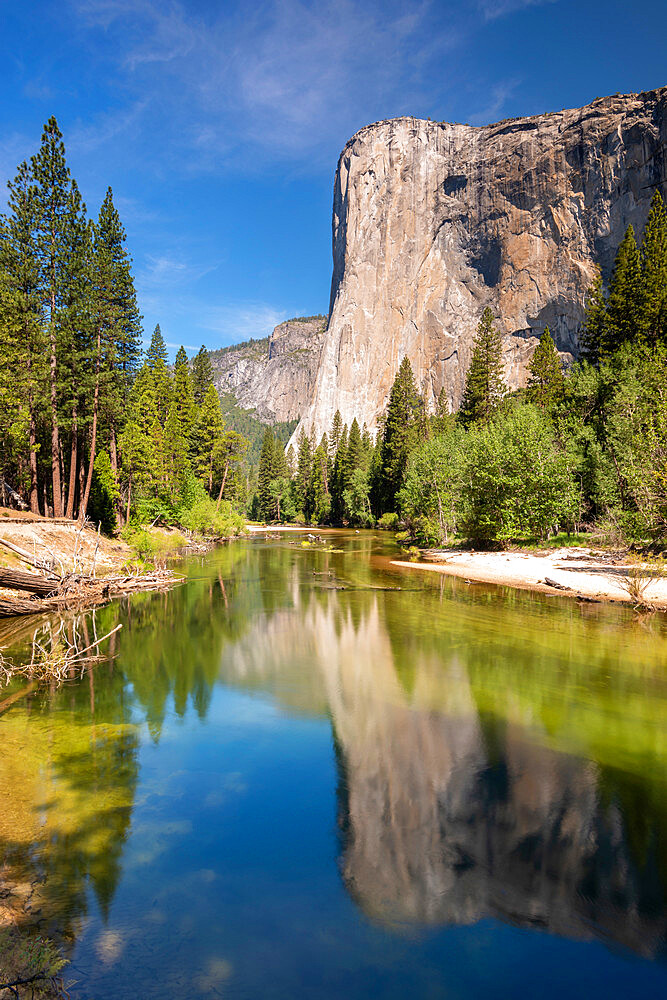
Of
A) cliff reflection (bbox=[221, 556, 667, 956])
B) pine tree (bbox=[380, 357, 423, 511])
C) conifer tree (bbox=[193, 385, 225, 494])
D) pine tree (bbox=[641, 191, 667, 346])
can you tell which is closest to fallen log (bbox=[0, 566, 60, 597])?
cliff reflection (bbox=[221, 556, 667, 956])

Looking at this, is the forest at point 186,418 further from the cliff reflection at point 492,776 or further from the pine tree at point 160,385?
the cliff reflection at point 492,776

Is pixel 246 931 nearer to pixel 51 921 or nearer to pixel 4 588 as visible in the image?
pixel 51 921

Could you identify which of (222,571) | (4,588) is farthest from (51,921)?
(222,571)

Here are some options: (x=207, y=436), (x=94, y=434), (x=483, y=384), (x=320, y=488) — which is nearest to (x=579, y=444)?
(x=483, y=384)

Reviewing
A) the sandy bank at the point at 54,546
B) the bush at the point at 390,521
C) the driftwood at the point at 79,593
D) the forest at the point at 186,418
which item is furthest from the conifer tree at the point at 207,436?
the driftwood at the point at 79,593

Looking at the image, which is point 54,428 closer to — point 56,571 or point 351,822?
point 56,571

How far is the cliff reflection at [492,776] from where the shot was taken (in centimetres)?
515

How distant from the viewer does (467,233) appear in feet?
379

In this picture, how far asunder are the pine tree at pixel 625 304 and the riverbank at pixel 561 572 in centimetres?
1942

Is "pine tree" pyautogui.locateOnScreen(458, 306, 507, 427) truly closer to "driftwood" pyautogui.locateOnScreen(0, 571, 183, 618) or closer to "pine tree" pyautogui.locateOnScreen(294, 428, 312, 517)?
"pine tree" pyautogui.locateOnScreen(294, 428, 312, 517)

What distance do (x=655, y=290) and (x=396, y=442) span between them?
35.1 m

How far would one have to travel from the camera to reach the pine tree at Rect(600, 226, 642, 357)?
37688 mm

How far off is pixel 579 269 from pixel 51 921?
113319mm

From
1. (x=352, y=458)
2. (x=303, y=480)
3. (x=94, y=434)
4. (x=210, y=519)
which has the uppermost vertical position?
(x=352, y=458)
